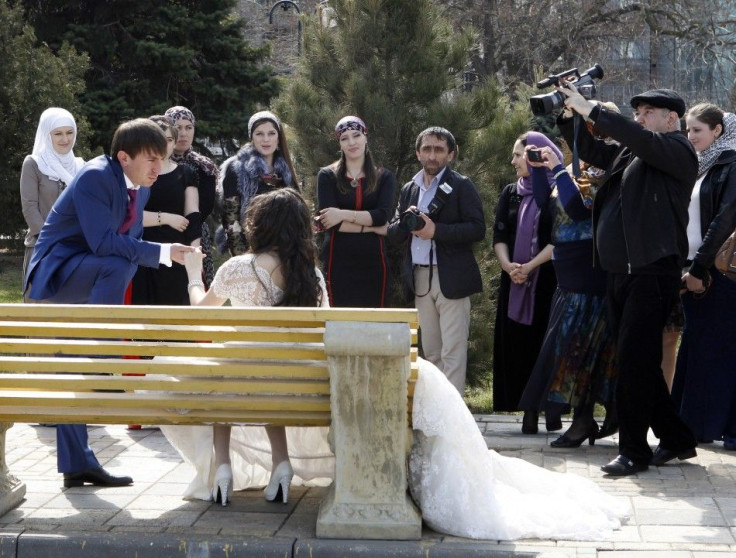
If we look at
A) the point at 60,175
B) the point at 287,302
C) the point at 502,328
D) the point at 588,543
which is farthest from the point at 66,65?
the point at 588,543

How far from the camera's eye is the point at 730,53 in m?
23.0

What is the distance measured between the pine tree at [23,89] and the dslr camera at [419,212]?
11.0m

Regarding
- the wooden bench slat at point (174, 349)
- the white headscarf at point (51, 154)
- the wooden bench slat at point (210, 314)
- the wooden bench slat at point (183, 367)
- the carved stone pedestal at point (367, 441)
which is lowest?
the carved stone pedestal at point (367, 441)

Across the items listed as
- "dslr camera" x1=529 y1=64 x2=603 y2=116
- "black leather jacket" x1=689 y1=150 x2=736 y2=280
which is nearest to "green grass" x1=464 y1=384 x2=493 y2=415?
"black leather jacket" x1=689 y1=150 x2=736 y2=280

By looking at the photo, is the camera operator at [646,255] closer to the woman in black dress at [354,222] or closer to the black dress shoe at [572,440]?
the black dress shoe at [572,440]

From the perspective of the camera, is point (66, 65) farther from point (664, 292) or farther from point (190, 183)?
point (664, 292)

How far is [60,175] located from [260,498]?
10.6 feet

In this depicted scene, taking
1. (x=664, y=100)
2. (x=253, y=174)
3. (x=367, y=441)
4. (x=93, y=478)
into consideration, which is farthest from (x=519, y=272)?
(x=93, y=478)

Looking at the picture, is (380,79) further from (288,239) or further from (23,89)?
(23,89)

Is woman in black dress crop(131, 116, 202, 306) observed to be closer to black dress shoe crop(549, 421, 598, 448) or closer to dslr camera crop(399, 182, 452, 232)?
dslr camera crop(399, 182, 452, 232)

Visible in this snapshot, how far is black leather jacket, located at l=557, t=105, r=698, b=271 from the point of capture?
5660 mm

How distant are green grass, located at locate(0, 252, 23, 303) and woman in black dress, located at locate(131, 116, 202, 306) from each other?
8.98 m

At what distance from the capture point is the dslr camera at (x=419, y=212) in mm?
7188

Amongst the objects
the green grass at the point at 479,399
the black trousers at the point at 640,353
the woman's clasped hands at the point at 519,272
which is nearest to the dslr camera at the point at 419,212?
the woman's clasped hands at the point at 519,272
